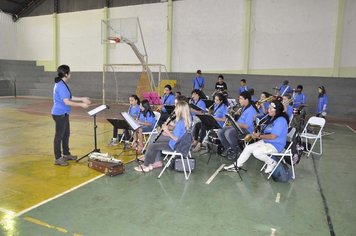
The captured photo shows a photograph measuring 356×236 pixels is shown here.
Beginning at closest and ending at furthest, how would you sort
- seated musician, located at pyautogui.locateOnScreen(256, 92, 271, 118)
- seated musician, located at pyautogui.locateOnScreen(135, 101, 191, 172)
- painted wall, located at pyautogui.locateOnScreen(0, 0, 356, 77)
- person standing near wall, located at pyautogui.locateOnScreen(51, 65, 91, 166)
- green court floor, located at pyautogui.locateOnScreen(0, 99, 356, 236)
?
1. green court floor, located at pyautogui.locateOnScreen(0, 99, 356, 236)
2. seated musician, located at pyautogui.locateOnScreen(135, 101, 191, 172)
3. person standing near wall, located at pyautogui.locateOnScreen(51, 65, 91, 166)
4. seated musician, located at pyautogui.locateOnScreen(256, 92, 271, 118)
5. painted wall, located at pyautogui.locateOnScreen(0, 0, 356, 77)

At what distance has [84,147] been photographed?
7.41 meters

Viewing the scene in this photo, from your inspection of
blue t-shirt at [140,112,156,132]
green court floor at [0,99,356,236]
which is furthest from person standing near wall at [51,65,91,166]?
blue t-shirt at [140,112,156,132]

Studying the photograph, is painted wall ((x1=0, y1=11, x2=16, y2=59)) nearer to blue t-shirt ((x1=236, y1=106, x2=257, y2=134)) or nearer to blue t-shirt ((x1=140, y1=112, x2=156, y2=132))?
blue t-shirt ((x1=140, y1=112, x2=156, y2=132))

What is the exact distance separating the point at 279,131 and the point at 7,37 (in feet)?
81.1

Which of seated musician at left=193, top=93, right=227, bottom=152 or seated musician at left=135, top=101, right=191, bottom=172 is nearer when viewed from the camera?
seated musician at left=135, top=101, right=191, bottom=172

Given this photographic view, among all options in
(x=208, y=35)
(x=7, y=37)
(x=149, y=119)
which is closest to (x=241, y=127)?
(x=149, y=119)

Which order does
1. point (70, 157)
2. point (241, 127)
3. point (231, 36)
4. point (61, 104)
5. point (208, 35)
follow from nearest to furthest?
point (61, 104), point (241, 127), point (70, 157), point (231, 36), point (208, 35)

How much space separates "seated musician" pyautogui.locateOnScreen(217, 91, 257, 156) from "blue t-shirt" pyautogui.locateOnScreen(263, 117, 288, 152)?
0.78 m

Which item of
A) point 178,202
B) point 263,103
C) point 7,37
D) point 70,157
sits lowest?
point 178,202

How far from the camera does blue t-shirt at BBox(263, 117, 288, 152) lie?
17.3 ft

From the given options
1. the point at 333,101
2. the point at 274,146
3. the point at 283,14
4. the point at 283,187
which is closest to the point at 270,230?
the point at 283,187

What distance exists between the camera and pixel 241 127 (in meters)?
6.12

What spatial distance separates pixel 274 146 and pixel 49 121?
859 cm

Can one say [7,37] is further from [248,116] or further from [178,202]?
[178,202]
